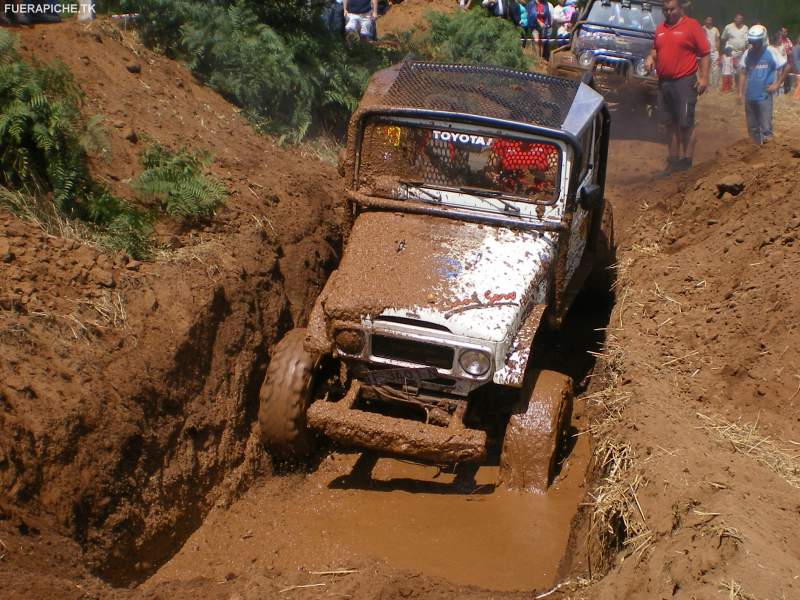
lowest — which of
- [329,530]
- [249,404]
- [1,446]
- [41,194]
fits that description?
[329,530]

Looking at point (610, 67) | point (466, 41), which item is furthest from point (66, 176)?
point (610, 67)

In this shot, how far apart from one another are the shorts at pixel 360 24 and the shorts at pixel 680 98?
15.0 feet

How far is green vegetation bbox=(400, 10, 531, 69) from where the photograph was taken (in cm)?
1466

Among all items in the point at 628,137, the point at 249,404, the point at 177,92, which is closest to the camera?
the point at 249,404

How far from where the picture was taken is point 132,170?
717cm

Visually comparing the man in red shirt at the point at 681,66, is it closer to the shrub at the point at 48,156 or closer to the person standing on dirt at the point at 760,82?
the person standing on dirt at the point at 760,82

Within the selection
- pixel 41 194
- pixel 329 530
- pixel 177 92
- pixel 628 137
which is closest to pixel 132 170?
pixel 41 194

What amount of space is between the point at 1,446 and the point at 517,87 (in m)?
4.22

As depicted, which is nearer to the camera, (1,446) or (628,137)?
(1,446)

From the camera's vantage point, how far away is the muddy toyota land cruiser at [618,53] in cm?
1428

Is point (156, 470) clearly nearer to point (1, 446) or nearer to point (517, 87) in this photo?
point (1, 446)

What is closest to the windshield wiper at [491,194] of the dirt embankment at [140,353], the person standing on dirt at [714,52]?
the dirt embankment at [140,353]
